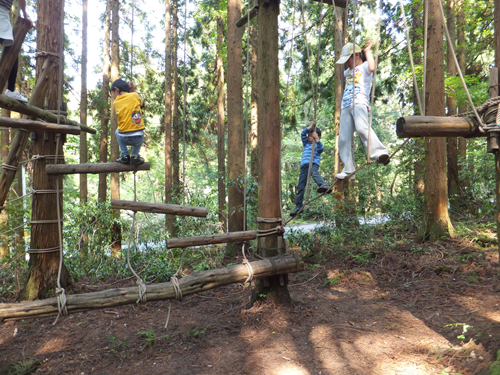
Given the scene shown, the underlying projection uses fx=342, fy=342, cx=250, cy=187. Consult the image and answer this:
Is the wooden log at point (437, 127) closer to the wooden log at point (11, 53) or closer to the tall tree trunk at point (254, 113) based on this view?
the wooden log at point (11, 53)

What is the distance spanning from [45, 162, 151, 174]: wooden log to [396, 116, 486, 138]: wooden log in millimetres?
2864

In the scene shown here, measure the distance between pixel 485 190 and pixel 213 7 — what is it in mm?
9942

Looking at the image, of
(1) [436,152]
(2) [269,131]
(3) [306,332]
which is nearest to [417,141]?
(1) [436,152]

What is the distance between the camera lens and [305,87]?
12.0 meters

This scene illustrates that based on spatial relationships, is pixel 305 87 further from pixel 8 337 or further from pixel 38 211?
pixel 8 337

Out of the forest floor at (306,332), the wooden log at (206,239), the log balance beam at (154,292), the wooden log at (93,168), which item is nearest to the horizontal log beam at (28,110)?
the wooden log at (93,168)

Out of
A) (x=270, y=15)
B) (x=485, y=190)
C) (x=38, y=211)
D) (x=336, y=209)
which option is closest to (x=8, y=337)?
(x=38, y=211)

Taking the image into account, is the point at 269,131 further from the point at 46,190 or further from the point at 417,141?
the point at 417,141

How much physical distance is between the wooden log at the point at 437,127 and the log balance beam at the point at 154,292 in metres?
1.87

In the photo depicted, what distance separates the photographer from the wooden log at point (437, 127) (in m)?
2.52

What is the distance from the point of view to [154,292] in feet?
10.2

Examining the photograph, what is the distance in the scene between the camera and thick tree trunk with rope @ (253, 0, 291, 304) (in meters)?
3.88

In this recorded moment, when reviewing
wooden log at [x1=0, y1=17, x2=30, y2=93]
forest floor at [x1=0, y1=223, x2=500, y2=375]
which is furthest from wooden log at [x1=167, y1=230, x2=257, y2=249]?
wooden log at [x1=0, y1=17, x2=30, y2=93]

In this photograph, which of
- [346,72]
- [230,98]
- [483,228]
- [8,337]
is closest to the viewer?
[346,72]
